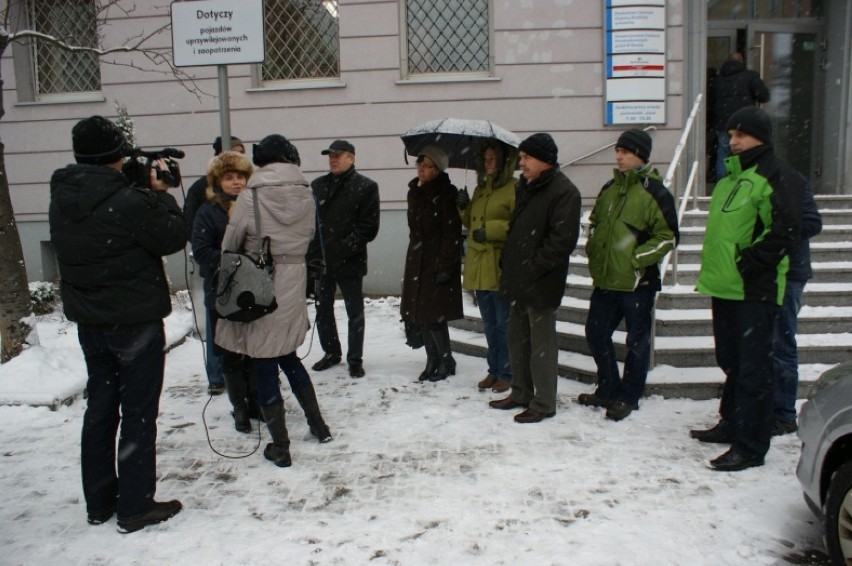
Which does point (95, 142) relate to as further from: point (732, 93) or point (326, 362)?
point (732, 93)

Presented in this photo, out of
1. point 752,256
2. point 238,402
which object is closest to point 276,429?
point 238,402

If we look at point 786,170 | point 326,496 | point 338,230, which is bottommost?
point 326,496

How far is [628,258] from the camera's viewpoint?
4.89 metres

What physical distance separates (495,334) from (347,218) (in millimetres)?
1594

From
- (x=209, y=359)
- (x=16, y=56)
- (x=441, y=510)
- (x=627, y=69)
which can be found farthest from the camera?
(x=16, y=56)

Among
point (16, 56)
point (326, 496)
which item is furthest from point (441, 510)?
point (16, 56)

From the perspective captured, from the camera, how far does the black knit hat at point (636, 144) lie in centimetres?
486

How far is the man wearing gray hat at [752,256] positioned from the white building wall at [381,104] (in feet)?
17.7

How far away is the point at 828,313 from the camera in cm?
615

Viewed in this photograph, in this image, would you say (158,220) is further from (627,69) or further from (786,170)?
(627,69)

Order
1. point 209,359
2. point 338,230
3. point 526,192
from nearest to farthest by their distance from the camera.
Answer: point 526,192
point 209,359
point 338,230

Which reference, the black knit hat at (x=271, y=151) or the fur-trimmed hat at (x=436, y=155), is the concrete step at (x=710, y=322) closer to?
the fur-trimmed hat at (x=436, y=155)

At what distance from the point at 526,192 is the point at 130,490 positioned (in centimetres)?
313

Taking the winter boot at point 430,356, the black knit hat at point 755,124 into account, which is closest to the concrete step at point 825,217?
the winter boot at point 430,356
